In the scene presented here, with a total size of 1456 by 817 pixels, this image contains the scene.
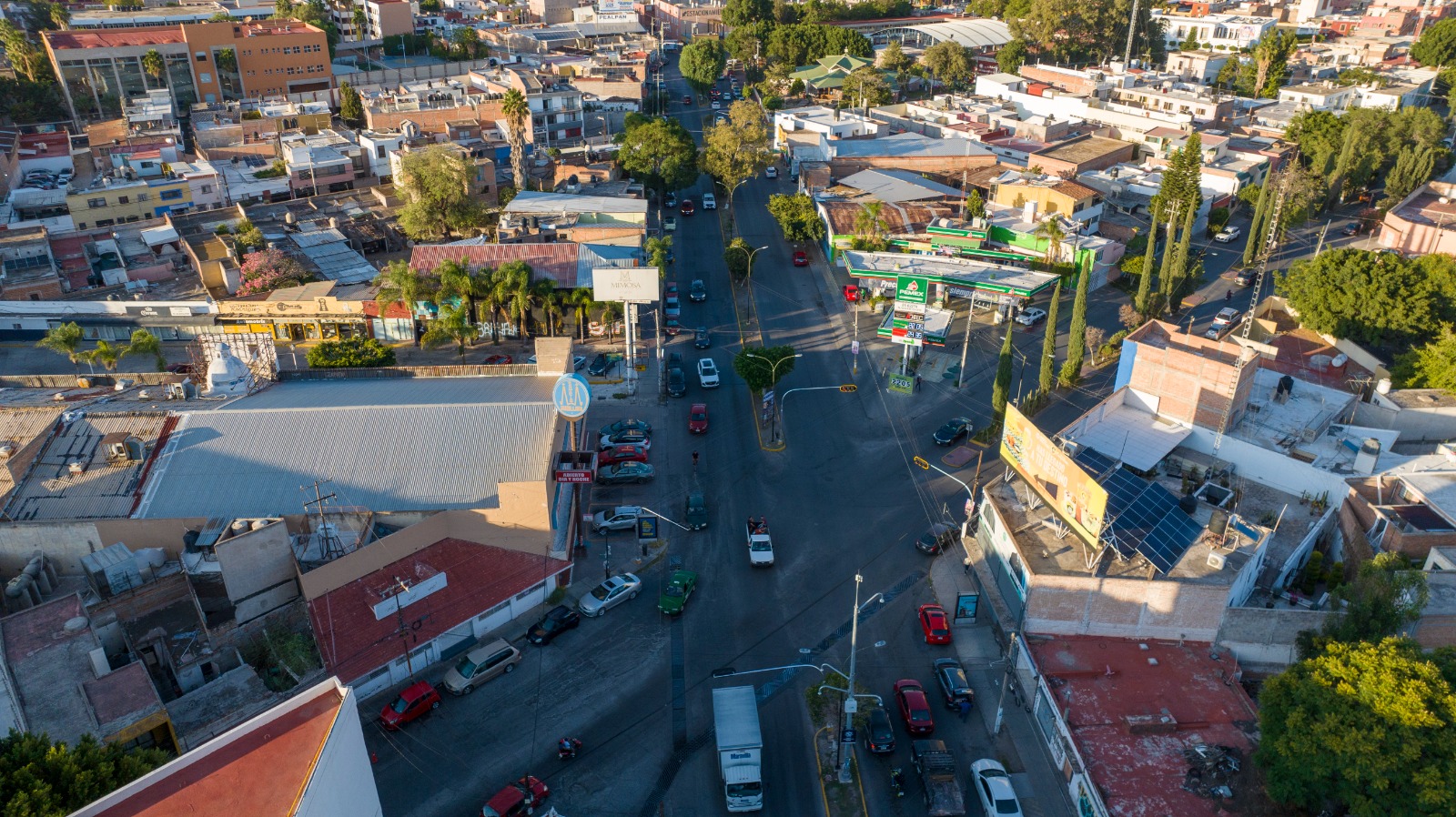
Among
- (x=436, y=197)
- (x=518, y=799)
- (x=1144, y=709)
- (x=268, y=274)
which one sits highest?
(x=436, y=197)

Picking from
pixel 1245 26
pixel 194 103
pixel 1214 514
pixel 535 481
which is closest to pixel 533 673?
pixel 535 481

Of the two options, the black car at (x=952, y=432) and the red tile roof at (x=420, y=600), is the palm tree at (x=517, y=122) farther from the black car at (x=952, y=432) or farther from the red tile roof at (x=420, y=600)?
the red tile roof at (x=420, y=600)

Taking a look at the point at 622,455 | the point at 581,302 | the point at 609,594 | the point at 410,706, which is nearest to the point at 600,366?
the point at 581,302

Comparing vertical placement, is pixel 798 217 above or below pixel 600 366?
above

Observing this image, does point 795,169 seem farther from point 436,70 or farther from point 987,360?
point 436,70

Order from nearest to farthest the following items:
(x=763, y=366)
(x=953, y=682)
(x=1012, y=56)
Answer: (x=953, y=682) < (x=763, y=366) < (x=1012, y=56)

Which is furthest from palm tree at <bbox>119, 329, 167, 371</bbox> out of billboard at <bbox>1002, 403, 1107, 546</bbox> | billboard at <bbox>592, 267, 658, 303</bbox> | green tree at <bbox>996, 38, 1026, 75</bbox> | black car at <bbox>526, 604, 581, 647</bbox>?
green tree at <bbox>996, 38, 1026, 75</bbox>

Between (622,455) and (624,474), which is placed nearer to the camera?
(624,474)

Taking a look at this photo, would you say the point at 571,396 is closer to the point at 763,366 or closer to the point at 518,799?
the point at 763,366

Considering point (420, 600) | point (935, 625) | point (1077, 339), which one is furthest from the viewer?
point (1077, 339)
